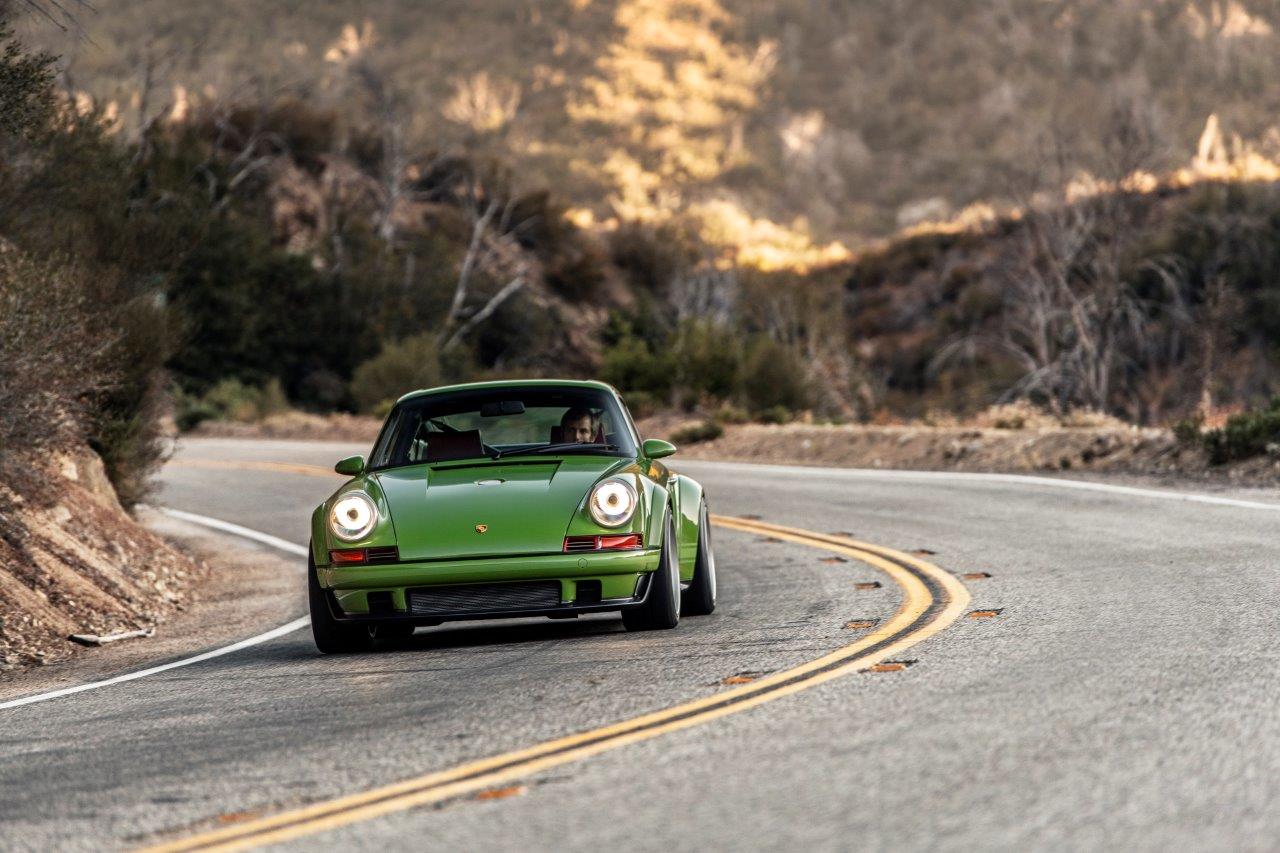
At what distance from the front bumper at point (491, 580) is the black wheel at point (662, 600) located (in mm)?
189

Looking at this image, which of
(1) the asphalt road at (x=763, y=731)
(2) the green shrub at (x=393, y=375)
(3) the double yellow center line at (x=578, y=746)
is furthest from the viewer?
(2) the green shrub at (x=393, y=375)

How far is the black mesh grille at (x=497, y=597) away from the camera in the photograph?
29.0ft

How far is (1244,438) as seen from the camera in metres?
19.2

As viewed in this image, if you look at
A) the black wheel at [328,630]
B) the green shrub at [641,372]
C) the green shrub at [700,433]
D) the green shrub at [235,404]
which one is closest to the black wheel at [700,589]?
the black wheel at [328,630]

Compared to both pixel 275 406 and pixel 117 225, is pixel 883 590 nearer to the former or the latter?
pixel 117 225

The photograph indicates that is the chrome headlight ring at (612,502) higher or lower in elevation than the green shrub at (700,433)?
lower

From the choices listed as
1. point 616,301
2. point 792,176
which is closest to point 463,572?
point 616,301

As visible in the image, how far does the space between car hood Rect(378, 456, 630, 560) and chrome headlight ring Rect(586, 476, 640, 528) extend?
2.9 inches

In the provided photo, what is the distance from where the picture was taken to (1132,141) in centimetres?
3838

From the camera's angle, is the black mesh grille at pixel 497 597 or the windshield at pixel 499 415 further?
the windshield at pixel 499 415

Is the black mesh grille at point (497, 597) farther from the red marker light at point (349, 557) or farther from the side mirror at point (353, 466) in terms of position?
the side mirror at point (353, 466)

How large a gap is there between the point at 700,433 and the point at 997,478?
11.1 metres

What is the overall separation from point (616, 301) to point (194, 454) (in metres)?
41.3

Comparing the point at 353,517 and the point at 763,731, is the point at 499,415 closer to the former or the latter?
the point at 353,517
